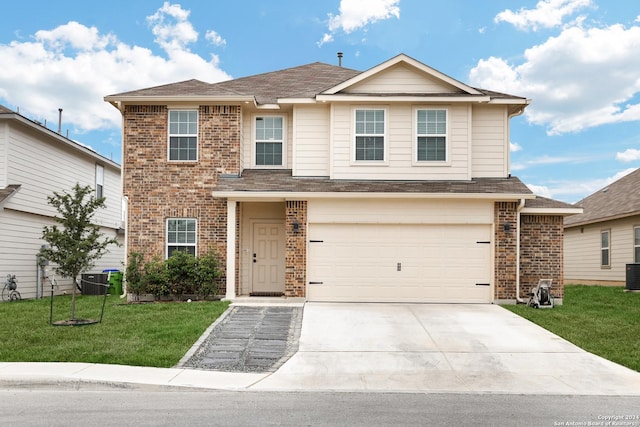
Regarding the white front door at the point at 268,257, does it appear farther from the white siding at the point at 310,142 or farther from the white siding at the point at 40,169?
the white siding at the point at 40,169

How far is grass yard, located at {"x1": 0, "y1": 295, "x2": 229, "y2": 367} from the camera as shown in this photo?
10172 mm

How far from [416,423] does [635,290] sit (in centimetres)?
1692

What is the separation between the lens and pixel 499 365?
10.2m

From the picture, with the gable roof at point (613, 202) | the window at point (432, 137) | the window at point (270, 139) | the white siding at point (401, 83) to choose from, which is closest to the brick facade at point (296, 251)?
the window at point (270, 139)

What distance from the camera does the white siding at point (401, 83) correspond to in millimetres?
17125

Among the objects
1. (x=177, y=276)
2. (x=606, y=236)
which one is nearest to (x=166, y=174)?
(x=177, y=276)

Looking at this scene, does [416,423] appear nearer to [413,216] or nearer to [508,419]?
[508,419]

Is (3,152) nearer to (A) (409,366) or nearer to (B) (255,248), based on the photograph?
(B) (255,248)

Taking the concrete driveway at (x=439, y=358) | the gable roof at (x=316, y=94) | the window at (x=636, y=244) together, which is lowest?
the concrete driveway at (x=439, y=358)

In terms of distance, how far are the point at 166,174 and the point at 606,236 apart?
1790 centimetres

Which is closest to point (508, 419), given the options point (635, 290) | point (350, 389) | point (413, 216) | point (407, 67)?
point (350, 389)

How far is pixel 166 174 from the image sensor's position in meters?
16.9

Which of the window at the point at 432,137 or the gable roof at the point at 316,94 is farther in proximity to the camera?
the window at the point at 432,137

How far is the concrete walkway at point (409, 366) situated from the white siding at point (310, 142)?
496 cm
